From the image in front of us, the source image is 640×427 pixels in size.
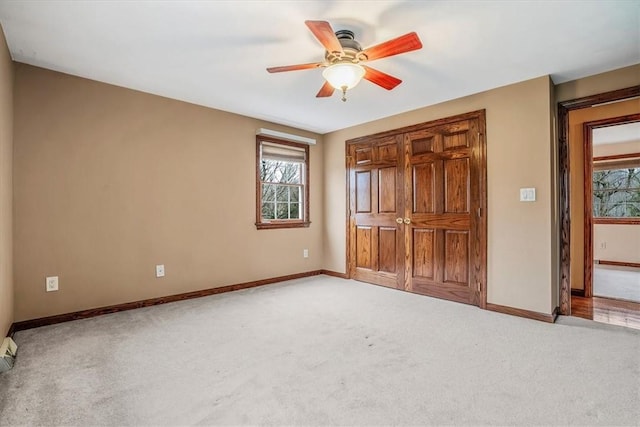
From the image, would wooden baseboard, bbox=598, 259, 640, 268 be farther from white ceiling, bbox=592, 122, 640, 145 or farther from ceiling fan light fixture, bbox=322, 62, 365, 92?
ceiling fan light fixture, bbox=322, 62, 365, 92

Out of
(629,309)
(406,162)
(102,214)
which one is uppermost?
(406,162)

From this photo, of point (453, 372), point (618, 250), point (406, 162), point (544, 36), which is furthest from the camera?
point (618, 250)

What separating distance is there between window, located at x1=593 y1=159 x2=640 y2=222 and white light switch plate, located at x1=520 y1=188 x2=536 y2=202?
459cm

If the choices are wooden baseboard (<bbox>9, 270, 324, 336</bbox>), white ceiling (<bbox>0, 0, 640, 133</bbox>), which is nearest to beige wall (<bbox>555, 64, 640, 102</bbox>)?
white ceiling (<bbox>0, 0, 640, 133</bbox>)

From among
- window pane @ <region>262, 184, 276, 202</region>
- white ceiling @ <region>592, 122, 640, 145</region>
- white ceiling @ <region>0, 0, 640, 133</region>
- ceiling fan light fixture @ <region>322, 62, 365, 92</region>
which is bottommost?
window pane @ <region>262, 184, 276, 202</region>

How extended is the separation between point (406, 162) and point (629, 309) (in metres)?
2.76

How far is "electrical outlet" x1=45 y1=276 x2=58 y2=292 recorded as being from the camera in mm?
2867

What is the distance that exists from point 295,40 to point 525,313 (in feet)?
10.5

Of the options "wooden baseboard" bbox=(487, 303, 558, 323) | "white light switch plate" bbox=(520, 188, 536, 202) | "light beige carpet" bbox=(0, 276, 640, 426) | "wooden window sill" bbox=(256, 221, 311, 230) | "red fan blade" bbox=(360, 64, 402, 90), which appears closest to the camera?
"light beige carpet" bbox=(0, 276, 640, 426)

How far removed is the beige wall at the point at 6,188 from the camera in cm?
228

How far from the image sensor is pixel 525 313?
309cm

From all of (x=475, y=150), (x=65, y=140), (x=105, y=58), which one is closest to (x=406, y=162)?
(x=475, y=150)

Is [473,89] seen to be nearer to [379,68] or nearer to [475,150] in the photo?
[475,150]

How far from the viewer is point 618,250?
5.95 metres
